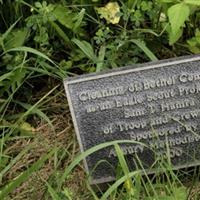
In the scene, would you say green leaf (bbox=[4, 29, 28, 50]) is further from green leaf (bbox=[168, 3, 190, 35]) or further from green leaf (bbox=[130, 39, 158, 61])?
green leaf (bbox=[168, 3, 190, 35])

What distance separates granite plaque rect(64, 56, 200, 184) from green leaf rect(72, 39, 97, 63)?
0.24m

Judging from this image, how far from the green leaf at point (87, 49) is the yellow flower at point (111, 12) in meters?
0.14

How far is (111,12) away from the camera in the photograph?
2.43 metres

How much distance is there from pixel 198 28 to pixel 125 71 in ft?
1.70

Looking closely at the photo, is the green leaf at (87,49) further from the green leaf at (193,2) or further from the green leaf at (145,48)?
the green leaf at (193,2)

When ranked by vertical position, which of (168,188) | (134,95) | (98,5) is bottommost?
(168,188)

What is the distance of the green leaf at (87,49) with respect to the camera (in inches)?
91.7

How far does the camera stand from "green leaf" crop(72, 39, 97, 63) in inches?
91.7

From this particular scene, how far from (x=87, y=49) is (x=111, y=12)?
20 cm

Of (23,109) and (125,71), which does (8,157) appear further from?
(125,71)

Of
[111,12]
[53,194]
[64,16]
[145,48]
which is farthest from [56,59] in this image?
[53,194]

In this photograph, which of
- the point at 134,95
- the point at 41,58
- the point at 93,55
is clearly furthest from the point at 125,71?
the point at 41,58

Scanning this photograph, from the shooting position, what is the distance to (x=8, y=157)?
2.17m

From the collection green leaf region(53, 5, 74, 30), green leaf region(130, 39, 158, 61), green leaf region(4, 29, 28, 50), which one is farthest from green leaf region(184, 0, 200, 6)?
green leaf region(4, 29, 28, 50)
